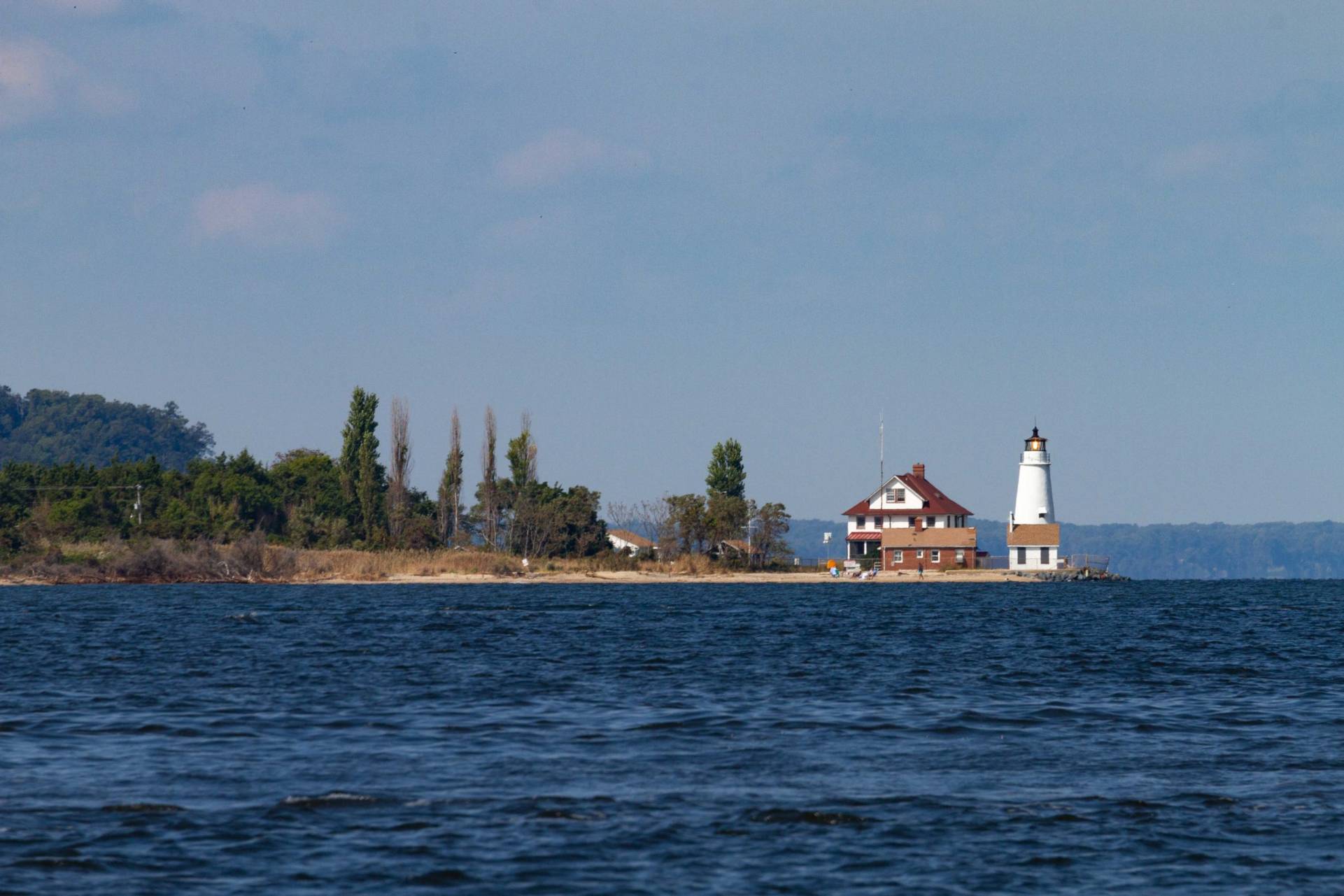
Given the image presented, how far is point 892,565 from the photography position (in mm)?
134500

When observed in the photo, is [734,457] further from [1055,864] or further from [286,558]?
[1055,864]

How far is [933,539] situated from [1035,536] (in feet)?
29.9

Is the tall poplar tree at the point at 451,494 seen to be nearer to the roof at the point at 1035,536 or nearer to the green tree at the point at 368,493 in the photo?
the green tree at the point at 368,493

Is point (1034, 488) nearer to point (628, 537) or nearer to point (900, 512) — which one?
point (900, 512)

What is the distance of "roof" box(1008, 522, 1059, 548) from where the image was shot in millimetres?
130375

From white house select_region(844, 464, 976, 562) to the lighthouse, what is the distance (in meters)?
8.67

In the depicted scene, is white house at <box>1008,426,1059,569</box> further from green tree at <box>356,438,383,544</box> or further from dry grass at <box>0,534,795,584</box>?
green tree at <box>356,438,383,544</box>

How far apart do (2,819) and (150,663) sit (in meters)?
21.2

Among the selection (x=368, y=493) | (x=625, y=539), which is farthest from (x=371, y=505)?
(x=625, y=539)

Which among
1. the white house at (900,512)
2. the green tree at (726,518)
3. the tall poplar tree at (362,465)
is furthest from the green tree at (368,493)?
the white house at (900,512)

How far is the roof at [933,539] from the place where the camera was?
133 m

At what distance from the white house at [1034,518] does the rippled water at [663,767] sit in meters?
87.5

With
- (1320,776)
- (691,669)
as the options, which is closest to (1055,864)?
(1320,776)

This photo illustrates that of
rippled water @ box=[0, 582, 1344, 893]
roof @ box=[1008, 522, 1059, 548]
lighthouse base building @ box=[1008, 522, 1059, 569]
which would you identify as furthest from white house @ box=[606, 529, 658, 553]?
rippled water @ box=[0, 582, 1344, 893]
